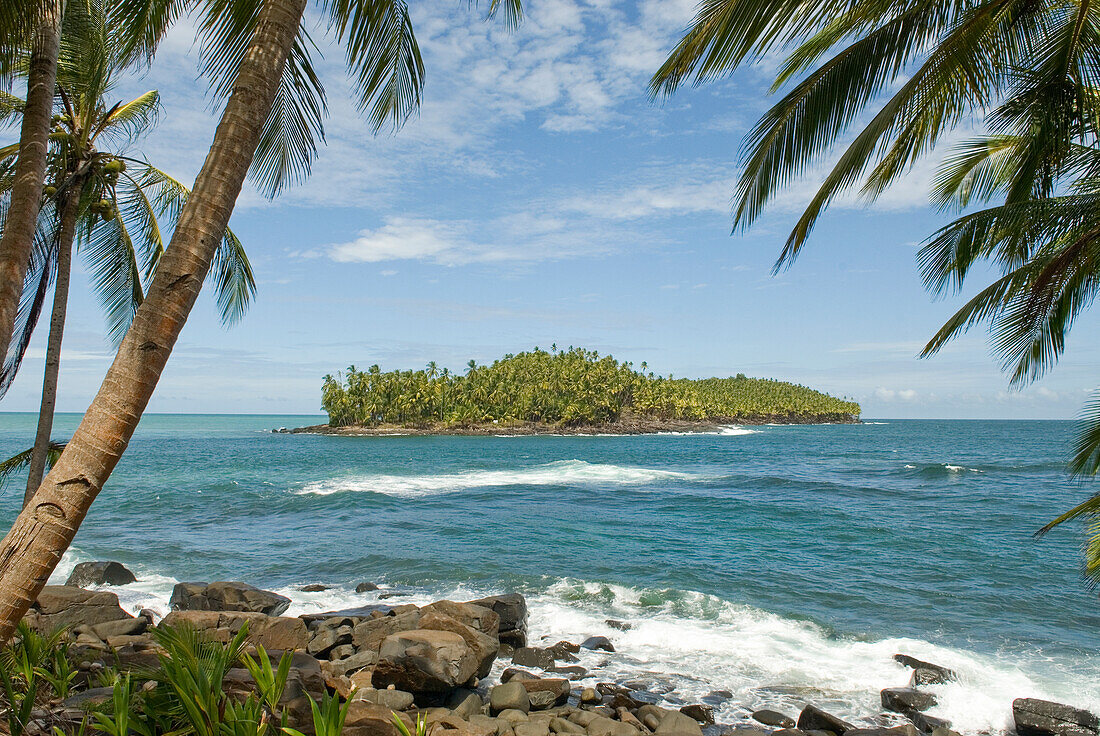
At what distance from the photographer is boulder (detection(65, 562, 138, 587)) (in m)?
12.6

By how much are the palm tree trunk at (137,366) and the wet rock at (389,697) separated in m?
4.24

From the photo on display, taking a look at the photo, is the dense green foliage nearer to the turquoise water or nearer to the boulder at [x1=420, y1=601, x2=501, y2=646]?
the turquoise water

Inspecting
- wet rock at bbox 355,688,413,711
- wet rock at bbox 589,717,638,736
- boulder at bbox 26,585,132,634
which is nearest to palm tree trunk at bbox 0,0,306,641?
wet rock at bbox 355,688,413,711

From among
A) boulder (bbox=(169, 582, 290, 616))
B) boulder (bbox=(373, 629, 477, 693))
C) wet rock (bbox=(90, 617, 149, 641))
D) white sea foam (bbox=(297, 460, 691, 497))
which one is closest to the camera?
boulder (bbox=(373, 629, 477, 693))

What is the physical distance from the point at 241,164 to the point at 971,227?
5.45 metres

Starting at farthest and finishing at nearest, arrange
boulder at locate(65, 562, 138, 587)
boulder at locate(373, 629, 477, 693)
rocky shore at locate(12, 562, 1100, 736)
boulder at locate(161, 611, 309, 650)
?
boulder at locate(65, 562, 138, 587) < boulder at locate(161, 611, 309, 650) < boulder at locate(373, 629, 477, 693) < rocky shore at locate(12, 562, 1100, 736)

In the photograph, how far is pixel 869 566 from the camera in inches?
605

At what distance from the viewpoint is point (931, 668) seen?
28.1 feet

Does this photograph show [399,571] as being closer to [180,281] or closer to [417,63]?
[417,63]

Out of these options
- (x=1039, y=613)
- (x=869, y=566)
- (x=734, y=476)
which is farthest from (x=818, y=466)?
(x=1039, y=613)

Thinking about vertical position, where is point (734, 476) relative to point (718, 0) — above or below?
below

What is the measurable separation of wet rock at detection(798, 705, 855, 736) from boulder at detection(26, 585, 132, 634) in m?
8.68

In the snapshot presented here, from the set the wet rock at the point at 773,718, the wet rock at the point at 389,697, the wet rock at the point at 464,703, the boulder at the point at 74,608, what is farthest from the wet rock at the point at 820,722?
the boulder at the point at 74,608

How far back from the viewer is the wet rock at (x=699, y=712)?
23.9ft
